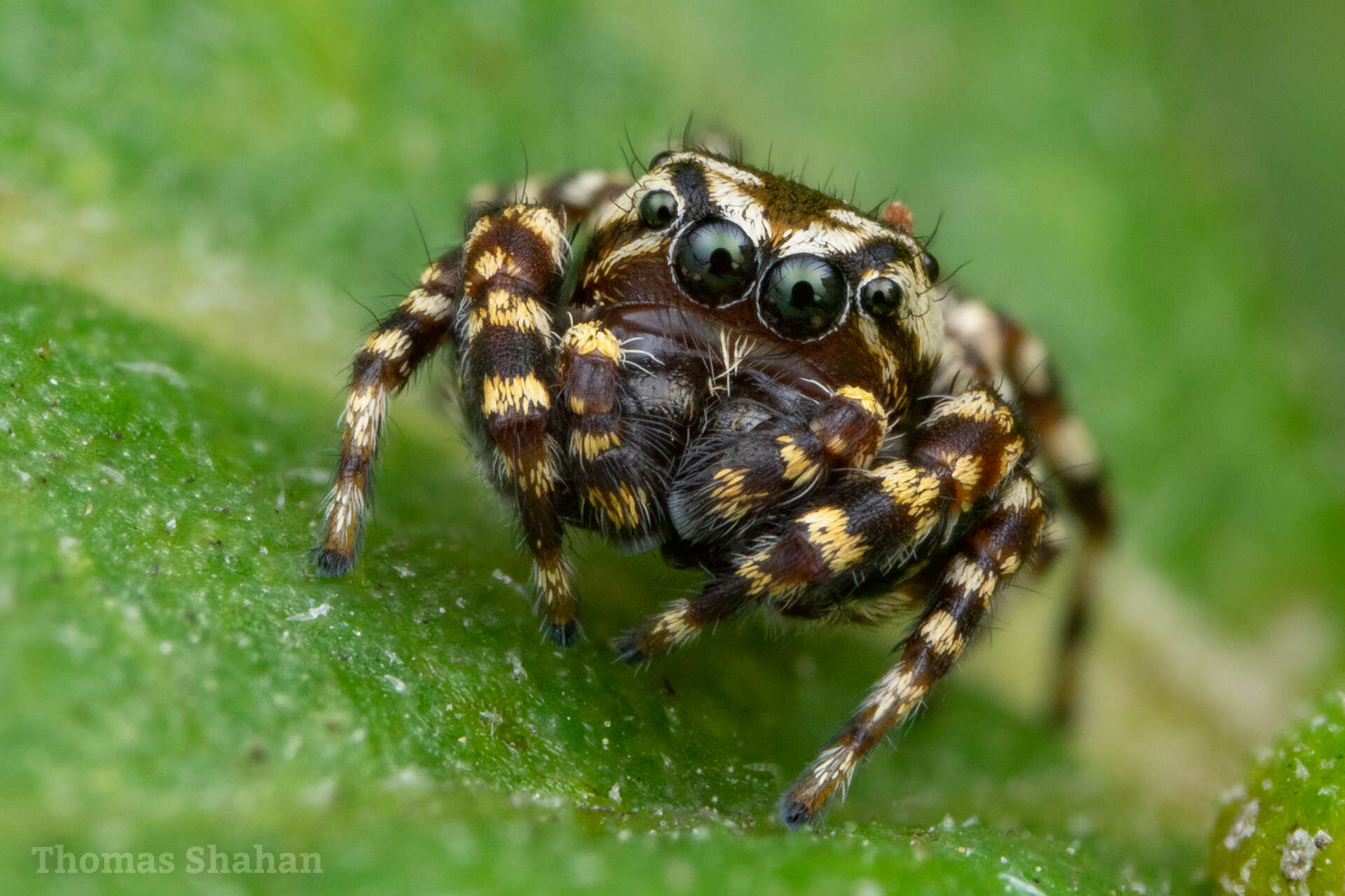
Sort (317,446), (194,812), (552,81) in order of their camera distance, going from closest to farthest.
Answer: (194,812) < (317,446) < (552,81)

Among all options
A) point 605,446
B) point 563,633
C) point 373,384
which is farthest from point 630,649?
point 373,384

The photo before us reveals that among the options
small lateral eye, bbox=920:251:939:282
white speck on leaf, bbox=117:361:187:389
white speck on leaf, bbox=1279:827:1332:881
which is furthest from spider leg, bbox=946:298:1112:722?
white speck on leaf, bbox=117:361:187:389

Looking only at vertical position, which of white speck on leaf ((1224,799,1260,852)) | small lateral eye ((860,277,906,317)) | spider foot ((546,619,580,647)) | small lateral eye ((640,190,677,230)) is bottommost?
white speck on leaf ((1224,799,1260,852))

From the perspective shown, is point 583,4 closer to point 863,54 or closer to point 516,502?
point 863,54

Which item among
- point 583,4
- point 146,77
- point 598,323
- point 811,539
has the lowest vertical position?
Result: point 811,539

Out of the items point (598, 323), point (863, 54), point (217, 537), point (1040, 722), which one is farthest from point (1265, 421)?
point (217, 537)

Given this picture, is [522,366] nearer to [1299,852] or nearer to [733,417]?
[733,417]

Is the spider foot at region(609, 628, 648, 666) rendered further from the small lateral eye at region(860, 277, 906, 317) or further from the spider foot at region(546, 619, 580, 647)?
the small lateral eye at region(860, 277, 906, 317)

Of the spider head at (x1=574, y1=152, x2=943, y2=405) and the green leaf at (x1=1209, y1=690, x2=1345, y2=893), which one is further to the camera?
the spider head at (x1=574, y1=152, x2=943, y2=405)
